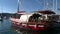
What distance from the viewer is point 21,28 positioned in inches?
1390

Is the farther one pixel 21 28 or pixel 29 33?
pixel 21 28

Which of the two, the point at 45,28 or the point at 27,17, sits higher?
the point at 27,17

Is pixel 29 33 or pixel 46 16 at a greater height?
pixel 46 16

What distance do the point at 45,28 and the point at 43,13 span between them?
5.54 meters

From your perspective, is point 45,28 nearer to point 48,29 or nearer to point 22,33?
point 48,29

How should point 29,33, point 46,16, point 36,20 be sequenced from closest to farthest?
point 29,33, point 36,20, point 46,16

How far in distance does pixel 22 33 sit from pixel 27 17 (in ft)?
15.3

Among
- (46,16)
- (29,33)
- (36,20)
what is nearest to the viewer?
(29,33)

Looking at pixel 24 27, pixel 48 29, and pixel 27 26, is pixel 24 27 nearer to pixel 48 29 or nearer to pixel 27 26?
pixel 27 26

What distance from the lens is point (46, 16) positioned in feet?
130

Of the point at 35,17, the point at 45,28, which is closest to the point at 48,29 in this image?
the point at 45,28

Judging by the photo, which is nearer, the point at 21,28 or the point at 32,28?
the point at 32,28

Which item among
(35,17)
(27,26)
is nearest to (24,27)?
(27,26)

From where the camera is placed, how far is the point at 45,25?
3225cm
